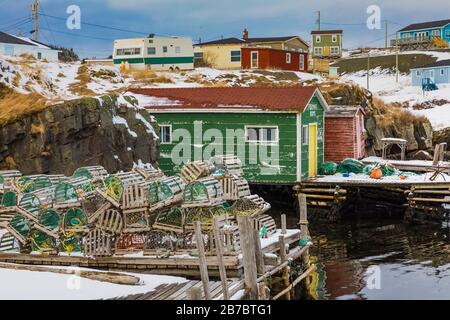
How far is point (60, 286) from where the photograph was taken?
15.3 m

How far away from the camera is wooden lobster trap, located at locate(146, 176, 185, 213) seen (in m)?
17.6

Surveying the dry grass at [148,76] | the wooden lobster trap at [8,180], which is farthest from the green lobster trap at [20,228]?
the dry grass at [148,76]

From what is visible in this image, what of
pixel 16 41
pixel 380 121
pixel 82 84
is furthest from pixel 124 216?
pixel 16 41

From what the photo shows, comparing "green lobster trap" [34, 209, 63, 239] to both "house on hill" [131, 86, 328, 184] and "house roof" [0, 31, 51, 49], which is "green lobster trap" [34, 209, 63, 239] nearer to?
"house on hill" [131, 86, 328, 184]

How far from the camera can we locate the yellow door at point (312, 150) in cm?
3275

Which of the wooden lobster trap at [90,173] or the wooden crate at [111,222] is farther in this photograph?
the wooden lobster trap at [90,173]

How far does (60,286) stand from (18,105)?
1301 centimetres

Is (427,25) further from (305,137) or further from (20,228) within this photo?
(20,228)

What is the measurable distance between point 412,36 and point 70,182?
90.1 meters

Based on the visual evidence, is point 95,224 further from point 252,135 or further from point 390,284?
point 252,135

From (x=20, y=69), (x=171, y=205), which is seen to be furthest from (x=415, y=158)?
(x=171, y=205)

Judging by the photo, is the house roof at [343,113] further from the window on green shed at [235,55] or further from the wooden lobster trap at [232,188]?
the window on green shed at [235,55]

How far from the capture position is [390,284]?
18969mm

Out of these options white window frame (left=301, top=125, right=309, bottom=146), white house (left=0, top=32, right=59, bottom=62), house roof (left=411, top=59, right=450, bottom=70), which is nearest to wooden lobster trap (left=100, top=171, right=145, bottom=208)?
white window frame (left=301, top=125, right=309, bottom=146)
